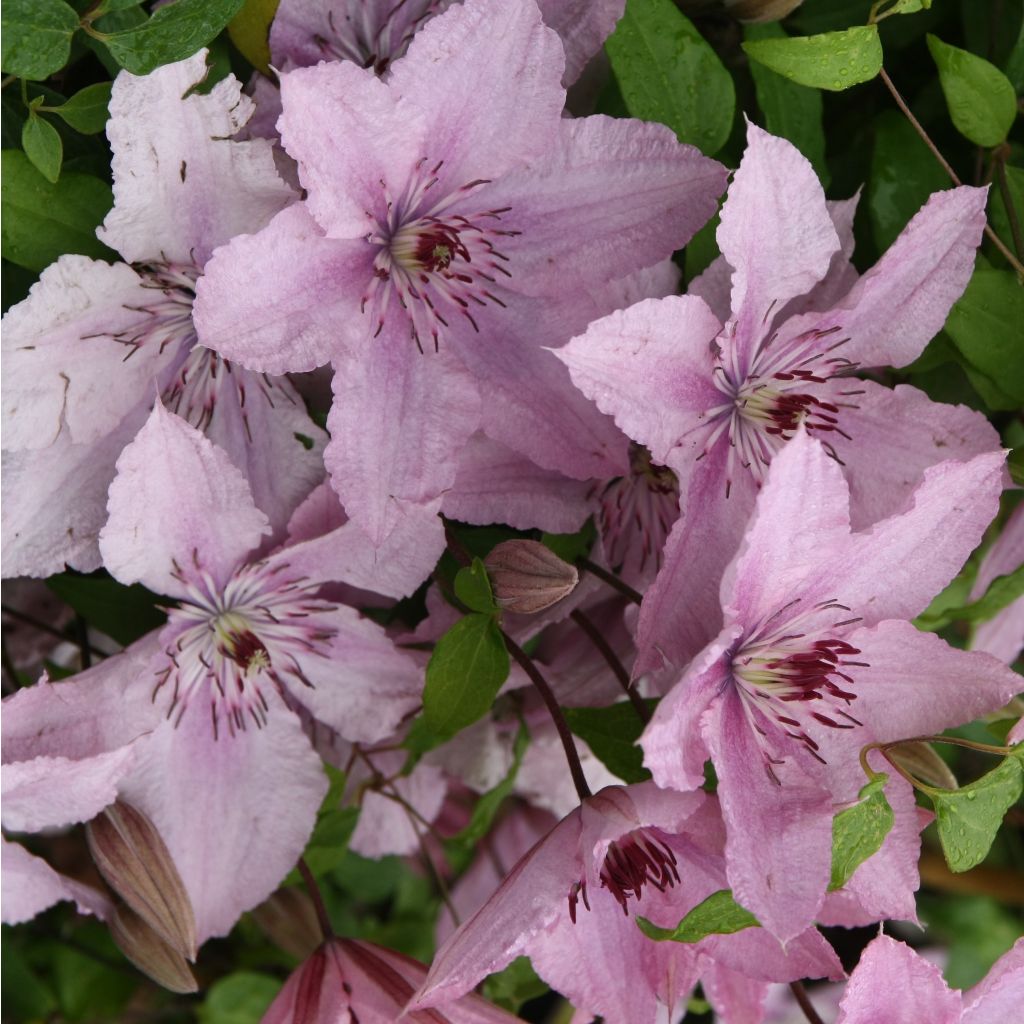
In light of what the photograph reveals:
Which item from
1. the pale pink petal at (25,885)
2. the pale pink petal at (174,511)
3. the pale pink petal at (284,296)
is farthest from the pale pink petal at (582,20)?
the pale pink petal at (25,885)

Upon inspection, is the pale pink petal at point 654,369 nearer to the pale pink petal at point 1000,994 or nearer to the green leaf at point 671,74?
the green leaf at point 671,74

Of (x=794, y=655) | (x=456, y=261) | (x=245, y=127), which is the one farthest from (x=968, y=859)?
(x=245, y=127)

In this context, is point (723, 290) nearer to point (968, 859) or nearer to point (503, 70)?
point (503, 70)

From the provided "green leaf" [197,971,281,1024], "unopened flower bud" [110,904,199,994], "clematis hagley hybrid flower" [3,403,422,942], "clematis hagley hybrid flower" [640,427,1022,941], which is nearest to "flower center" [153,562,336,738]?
"clematis hagley hybrid flower" [3,403,422,942]

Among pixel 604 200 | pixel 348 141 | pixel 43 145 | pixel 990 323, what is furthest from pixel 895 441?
pixel 43 145

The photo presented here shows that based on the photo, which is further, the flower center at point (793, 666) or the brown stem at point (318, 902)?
the brown stem at point (318, 902)

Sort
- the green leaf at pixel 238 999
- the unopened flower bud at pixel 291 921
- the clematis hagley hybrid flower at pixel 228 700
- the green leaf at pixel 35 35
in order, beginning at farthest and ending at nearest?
the green leaf at pixel 238 999
the unopened flower bud at pixel 291 921
the clematis hagley hybrid flower at pixel 228 700
the green leaf at pixel 35 35
